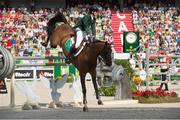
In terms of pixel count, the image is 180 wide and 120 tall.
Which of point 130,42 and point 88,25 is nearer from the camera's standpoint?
point 88,25

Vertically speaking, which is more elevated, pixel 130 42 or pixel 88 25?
pixel 88 25

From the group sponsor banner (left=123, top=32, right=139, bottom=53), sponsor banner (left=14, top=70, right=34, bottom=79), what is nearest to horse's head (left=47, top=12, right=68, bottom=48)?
sponsor banner (left=14, top=70, right=34, bottom=79)

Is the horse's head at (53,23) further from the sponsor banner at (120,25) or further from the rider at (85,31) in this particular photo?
Result: the sponsor banner at (120,25)

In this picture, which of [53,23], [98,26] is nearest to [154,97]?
[53,23]

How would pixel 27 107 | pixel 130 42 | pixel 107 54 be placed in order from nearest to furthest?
pixel 27 107 → pixel 107 54 → pixel 130 42

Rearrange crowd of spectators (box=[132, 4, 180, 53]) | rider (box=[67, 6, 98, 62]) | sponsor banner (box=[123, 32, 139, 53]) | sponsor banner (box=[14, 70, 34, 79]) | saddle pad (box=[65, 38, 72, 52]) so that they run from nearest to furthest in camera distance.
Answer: rider (box=[67, 6, 98, 62]), saddle pad (box=[65, 38, 72, 52]), sponsor banner (box=[14, 70, 34, 79]), sponsor banner (box=[123, 32, 139, 53]), crowd of spectators (box=[132, 4, 180, 53])

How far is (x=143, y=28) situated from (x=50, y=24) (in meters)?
25.1

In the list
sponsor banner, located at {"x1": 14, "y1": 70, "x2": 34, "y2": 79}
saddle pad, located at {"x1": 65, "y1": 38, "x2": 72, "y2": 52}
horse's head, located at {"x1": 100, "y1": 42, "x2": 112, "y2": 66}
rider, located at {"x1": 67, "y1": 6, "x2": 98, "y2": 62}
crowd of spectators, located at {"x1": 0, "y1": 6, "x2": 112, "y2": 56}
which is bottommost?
sponsor banner, located at {"x1": 14, "y1": 70, "x2": 34, "y2": 79}

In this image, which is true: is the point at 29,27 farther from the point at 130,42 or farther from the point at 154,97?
the point at 154,97

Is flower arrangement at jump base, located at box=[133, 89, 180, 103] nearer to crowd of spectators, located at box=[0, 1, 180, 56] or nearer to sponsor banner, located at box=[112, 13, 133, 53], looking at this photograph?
crowd of spectators, located at box=[0, 1, 180, 56]

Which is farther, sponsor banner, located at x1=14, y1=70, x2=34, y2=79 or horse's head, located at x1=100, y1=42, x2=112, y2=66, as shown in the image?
sponsor banner, located at x1=14, y1=70, x2=34, y2=79

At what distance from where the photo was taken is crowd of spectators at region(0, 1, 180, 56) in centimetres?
3719

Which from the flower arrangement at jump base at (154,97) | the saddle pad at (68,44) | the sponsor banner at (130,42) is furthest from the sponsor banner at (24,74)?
the saddle pad at (68,44)

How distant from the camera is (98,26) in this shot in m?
40.6
